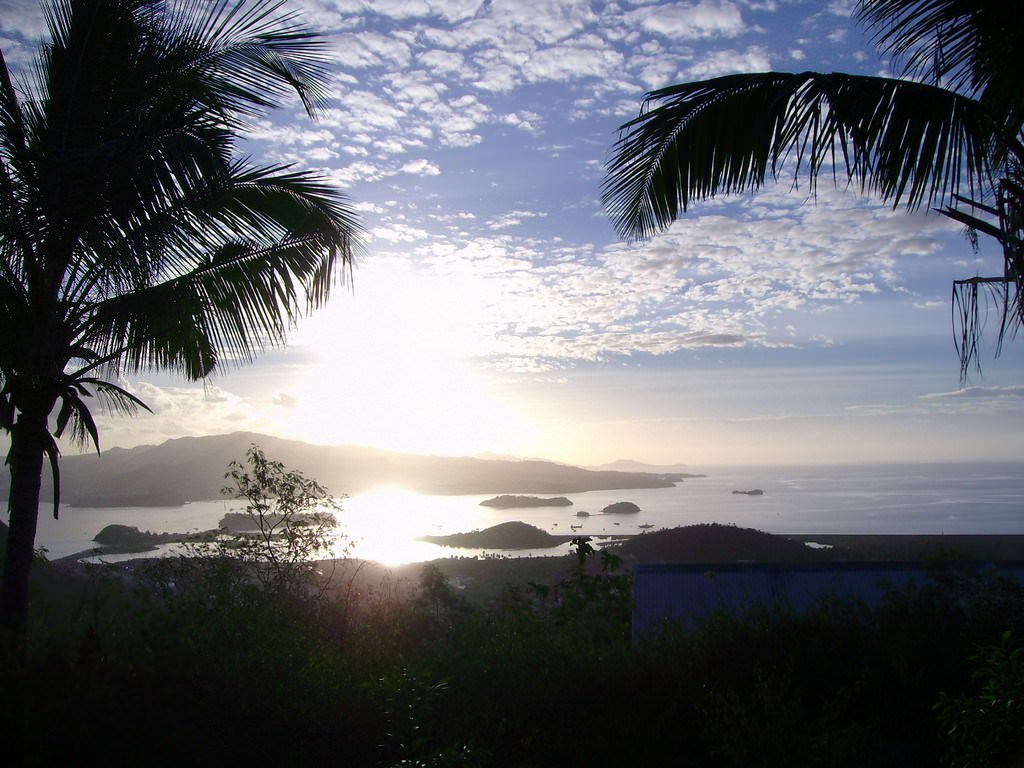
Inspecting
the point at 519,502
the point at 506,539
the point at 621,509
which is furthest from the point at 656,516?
the point at 519,502

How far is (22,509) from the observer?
607 cm

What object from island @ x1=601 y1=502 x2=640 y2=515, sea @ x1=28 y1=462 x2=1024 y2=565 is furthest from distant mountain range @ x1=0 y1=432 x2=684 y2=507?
island @ x1=601 y1=502 x2=640 y2=515

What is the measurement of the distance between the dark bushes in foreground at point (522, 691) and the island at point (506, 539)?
4447 centimetres

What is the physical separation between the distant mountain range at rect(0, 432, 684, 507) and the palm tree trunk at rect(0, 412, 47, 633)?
3471 mm

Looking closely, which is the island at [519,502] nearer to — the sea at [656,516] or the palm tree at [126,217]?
the sea at [656,516]

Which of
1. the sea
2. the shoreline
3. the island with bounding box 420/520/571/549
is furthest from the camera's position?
the island with bounding box 420/520/571/549

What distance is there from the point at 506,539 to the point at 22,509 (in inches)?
1886

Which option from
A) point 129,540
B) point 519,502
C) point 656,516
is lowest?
point 519,502

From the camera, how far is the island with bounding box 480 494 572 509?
326 ft

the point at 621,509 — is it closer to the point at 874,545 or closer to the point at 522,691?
the point at 874,545

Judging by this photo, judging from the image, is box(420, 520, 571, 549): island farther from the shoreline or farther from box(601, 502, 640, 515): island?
box(601, 502, 640, 515): island

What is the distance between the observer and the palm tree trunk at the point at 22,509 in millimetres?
5902

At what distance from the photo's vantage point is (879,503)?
263ft

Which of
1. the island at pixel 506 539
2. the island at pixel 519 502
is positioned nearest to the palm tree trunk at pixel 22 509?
the island at pixel 506 539
